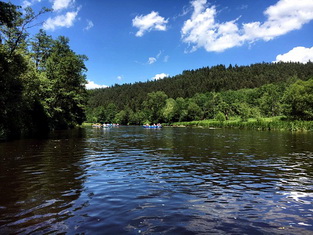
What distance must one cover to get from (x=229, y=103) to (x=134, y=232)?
463 ft

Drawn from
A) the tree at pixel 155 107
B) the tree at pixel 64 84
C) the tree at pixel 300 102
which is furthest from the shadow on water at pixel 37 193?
the tree at pixel 155 107

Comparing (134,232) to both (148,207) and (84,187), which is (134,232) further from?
(84,187)

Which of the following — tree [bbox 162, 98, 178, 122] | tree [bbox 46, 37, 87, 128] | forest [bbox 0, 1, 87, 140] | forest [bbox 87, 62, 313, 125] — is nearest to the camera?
forest [bbox 0, 1, 87, 140]

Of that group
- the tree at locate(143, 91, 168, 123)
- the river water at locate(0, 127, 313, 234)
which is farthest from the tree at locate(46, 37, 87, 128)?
the tree at locate(143, 91, 168, 123)

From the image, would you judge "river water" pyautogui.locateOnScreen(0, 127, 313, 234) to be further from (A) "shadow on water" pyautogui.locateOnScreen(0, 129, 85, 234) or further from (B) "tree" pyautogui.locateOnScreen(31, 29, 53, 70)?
(B) "tree" pyautogui.locateOnScreen(31, 29, 53, 70)

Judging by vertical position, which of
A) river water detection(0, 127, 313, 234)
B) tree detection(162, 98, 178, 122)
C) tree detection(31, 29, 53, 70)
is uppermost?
tree detection(31, 29, 53, 70)

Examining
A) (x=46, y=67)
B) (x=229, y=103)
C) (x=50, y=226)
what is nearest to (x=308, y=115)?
(x=229, y=103)

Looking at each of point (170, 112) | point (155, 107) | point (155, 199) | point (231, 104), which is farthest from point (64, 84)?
point (155, 107)

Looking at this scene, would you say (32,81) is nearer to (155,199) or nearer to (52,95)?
(52,95)

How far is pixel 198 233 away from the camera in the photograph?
5.75 m

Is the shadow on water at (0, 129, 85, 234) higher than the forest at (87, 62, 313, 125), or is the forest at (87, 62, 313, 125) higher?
the forest at (87, 62, 313, 125)

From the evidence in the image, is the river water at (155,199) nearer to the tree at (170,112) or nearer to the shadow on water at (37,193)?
the shadow on water at (37,193)

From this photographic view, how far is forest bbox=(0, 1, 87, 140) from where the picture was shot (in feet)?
89.7

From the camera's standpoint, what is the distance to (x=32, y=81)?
3478 cm
